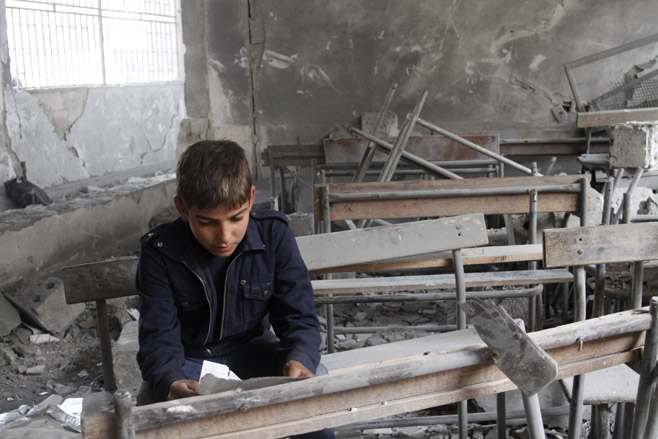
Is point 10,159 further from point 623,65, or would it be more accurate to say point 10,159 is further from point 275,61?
point 623,65

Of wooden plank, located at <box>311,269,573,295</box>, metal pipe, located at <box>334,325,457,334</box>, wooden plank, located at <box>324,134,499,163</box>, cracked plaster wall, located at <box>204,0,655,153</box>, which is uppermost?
cracked plaster wall, located at <box>204,0,655,153</box>

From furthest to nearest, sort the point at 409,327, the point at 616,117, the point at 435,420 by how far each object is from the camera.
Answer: the point at 616,117
the point at 409,327
the point at 435,420

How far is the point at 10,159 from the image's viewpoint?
8.38 metres

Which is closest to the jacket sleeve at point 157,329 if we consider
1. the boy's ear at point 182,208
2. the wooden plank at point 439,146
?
the boy's ear at point 182,208

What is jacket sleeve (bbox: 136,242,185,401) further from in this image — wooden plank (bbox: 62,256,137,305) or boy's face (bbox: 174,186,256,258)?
wooden plank (bbox: 62,256,137,305)

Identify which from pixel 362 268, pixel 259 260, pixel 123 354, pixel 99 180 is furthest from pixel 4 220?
pixel 99 180

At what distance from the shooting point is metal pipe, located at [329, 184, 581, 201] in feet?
12.7

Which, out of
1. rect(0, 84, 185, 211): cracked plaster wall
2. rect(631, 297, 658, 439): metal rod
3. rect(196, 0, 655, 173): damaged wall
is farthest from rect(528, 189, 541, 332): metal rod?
rect(0, 84, 185, 211): cracked plaster wall

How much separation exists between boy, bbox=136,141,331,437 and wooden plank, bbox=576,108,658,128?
3352 mm

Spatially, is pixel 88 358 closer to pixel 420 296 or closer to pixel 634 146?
pixel 420 296

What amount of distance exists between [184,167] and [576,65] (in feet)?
22.2

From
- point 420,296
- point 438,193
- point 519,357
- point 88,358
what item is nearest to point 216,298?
point 519,357

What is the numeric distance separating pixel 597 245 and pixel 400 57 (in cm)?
647

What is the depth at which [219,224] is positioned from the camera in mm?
2039
